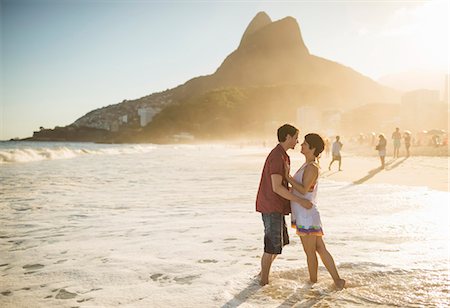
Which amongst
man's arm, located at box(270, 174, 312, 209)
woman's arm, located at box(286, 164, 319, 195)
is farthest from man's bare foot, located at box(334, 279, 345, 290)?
woman's arm, located at box(286, 164, 319, 195)

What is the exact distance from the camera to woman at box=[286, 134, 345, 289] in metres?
3.84

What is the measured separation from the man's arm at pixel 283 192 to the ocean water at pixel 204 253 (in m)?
0.99

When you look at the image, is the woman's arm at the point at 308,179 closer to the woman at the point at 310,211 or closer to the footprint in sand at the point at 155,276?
the woman at the point at 310,211

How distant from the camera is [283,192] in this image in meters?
3.79

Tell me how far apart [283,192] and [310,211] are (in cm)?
40

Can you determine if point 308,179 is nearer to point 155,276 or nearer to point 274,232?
point 274,232

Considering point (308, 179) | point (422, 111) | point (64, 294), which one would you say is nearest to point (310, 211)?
point (308, 179)

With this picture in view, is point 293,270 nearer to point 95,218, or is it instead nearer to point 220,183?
point 95,218

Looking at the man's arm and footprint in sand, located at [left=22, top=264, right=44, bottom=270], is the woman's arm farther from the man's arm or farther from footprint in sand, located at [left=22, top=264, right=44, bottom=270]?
footprint in sand, located at [left=22, top=264, right=44, bottom=270]

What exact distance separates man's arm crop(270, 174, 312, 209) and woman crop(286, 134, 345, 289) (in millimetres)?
98

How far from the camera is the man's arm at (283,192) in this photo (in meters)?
3.77

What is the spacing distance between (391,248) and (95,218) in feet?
19.5

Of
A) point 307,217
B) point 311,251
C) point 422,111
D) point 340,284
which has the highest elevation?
point 422,111

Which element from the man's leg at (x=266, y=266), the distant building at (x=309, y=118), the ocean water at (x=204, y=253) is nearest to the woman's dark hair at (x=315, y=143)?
A: the man's leg at (x=266, y=266)
